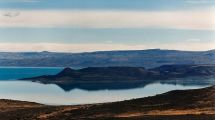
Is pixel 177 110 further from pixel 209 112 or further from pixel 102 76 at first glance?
pixel 102 76

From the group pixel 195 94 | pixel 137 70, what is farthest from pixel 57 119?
pixel 137 70

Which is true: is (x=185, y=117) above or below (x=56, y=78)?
below

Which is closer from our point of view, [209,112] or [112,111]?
[209,112]

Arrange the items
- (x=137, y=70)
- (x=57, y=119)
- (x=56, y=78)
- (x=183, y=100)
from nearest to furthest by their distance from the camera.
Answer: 1. (x=57, y=119)
2. (x=183, y=100)
3. (x=56, y=78)
4. (x=137, y=70)

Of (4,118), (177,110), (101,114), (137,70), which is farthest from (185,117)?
(137,70)

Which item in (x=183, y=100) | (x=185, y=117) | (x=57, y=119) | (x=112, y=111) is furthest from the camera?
(x=183, y=100)

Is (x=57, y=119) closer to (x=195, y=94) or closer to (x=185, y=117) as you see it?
(x=185, y=117)
